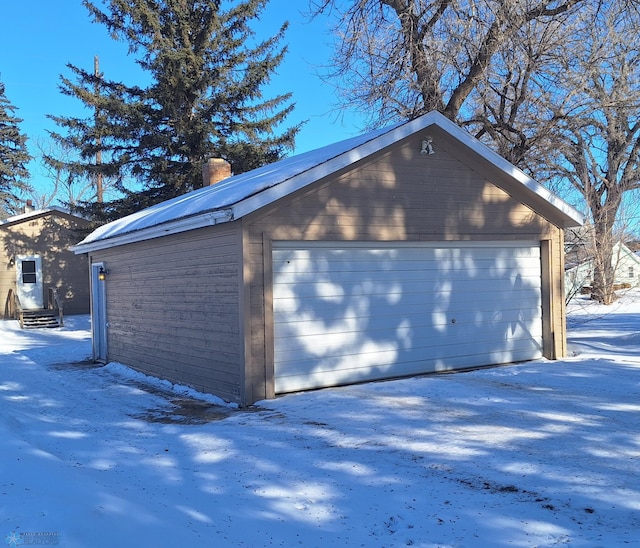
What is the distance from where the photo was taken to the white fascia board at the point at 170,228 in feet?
26.3

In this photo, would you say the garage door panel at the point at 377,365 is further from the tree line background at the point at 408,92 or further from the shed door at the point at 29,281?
the shed door at the point at 29,281

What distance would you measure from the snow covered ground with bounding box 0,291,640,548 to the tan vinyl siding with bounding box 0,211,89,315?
53.9 ft

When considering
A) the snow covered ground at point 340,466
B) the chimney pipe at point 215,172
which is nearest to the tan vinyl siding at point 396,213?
the snow covered ground at point 340,466

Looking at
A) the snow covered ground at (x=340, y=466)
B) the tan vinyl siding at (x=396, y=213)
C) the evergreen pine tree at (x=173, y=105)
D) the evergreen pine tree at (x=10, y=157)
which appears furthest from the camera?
the evergreen pine tree at (x=10, y=157)

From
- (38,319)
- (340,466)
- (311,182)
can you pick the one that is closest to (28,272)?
(38,319)

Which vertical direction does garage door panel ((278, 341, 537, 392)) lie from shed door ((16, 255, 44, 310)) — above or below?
below

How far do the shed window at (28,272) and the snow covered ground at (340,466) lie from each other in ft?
53.7

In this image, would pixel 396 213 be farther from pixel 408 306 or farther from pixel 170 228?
pixel 170 228

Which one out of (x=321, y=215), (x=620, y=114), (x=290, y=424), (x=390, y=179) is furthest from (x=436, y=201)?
(x=620, y=114)

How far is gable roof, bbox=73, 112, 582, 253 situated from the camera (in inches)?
317

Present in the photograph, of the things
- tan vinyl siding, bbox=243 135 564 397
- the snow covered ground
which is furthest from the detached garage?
the snow covered ground

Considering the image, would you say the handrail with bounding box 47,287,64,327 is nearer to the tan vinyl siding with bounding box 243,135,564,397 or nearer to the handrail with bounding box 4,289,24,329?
the handrail with bounding box 4,289,24,329

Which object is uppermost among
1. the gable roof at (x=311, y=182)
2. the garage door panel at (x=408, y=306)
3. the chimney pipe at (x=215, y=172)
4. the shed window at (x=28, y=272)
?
the chimney pipe at (x=215, y=172)

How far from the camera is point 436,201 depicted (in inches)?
393
